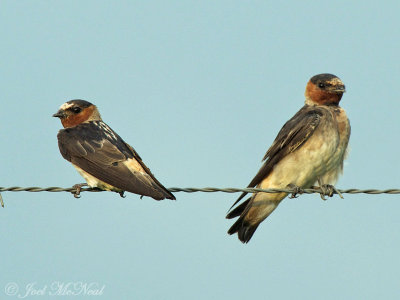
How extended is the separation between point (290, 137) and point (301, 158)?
11.2 inches

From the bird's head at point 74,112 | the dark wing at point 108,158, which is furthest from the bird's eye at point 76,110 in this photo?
the dark wing at point 108,158

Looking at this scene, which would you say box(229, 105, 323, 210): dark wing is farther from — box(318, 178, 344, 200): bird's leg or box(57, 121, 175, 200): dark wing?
box(57, 121, 175, 200): dark wing

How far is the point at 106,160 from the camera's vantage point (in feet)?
29.0

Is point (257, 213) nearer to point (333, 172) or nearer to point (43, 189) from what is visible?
point (333, 172)

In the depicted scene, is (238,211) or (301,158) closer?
(301,158)

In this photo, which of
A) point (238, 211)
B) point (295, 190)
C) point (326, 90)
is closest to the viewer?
point (295, 190)

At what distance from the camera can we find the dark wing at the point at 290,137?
9.34 m

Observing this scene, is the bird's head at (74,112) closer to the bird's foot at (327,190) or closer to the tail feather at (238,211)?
the tail feather at (238,211)

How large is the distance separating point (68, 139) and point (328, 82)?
10.7ft

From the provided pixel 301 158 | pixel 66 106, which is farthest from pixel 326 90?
pixel 66 106

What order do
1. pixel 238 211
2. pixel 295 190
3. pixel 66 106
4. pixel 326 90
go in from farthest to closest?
pixel 66 106 < pixel 326 90 < pixel 238 211 < pixel 295 190

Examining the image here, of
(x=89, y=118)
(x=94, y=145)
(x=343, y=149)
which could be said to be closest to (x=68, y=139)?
(x=94, y=145)

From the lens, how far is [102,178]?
8.64 m

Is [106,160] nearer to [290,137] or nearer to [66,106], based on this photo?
[66,106]
